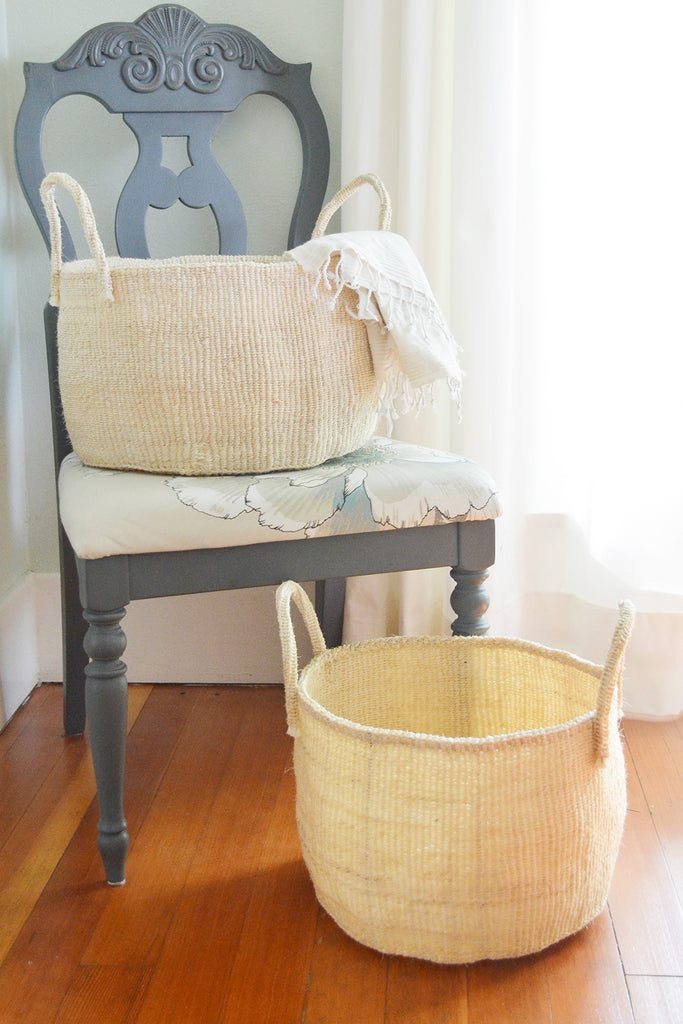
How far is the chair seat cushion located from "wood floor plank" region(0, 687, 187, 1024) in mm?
383

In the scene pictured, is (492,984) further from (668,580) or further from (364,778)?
(668,580)

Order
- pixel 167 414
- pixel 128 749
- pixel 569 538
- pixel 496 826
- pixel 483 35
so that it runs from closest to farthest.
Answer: pixel 496 826 < pixel 167 414 < pixel 483 35 < pixel 128 749 < pixel 569 538

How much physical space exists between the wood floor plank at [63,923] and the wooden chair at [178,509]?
46 mm

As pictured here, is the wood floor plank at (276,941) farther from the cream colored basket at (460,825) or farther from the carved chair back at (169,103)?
the carved chair back at (169,103)

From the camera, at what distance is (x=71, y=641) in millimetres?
1404

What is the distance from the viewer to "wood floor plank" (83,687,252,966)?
103 centimetres

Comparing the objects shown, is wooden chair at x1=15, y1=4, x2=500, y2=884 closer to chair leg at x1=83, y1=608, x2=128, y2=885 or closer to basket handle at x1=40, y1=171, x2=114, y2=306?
chair leg at x1=83, y1=608, x2=128, y2=885

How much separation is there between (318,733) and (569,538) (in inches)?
27.2

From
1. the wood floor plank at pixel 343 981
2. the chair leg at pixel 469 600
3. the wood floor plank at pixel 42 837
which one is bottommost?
the wood floor plank at pixel 42 837

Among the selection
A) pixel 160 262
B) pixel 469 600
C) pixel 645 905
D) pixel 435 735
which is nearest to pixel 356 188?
pixel 160 262

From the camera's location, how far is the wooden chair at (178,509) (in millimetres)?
1037

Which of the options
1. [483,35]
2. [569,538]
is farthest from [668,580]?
[483,35]

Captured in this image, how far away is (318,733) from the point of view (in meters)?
0.99

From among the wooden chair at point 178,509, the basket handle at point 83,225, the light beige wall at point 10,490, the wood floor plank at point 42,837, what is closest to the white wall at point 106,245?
the light beige wall at point 10,490
